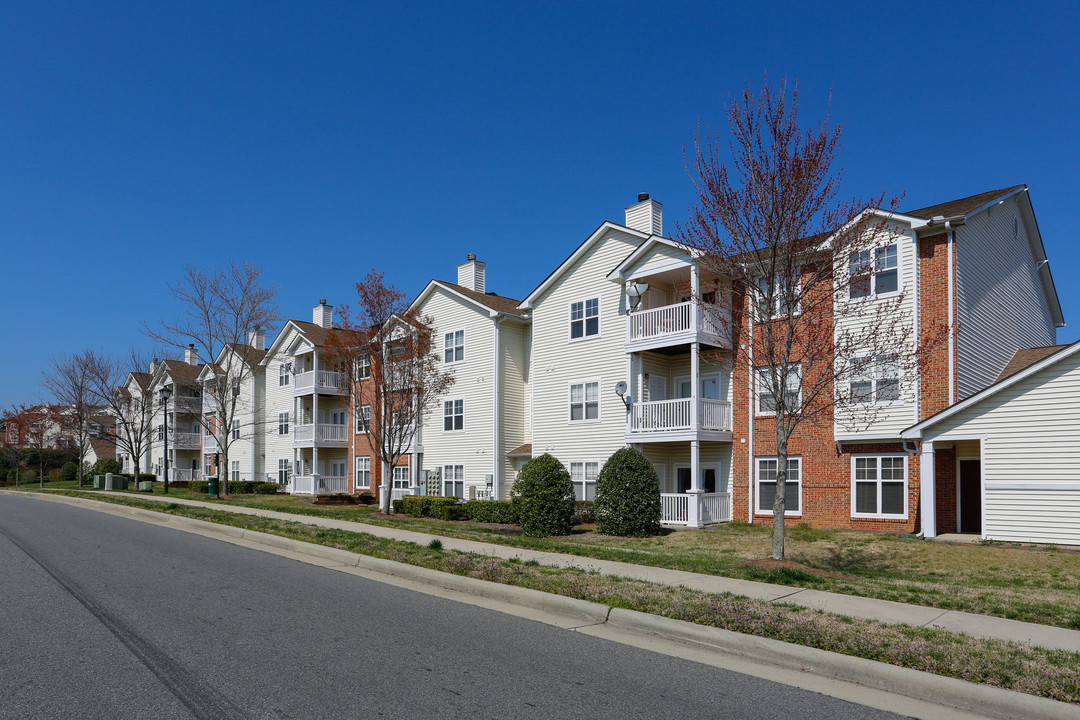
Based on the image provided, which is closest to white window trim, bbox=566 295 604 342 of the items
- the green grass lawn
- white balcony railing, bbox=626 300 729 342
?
white balcony railing, bbox=626 300 729 342

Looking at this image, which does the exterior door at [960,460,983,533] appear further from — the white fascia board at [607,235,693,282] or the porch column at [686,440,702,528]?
the white fascia board at [607,235,693,282]

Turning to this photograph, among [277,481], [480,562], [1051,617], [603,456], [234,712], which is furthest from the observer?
[277,481]

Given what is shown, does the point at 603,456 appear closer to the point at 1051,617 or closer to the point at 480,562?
the point at 480,562

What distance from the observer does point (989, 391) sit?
1752 centimetres

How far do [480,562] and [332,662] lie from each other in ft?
18.8

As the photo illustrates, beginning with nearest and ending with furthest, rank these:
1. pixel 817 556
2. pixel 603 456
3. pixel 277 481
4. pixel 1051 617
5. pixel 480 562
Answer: pixel 1051 617 → pixel 480 562 → pixel 817 556 → pixel 603 456 → pixel 277 481

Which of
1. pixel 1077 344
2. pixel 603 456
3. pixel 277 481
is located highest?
Answer: pixel 1077 344

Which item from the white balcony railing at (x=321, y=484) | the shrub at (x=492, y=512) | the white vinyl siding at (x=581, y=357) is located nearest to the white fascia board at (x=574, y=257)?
the white vinyl siding at (x=581, y=357)

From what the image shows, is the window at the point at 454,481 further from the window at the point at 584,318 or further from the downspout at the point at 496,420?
the window at the point at 584,318

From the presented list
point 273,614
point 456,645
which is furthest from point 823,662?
point 273,614

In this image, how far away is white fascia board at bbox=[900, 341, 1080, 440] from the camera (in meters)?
16.7

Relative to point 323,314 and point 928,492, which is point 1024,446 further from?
point 323,314

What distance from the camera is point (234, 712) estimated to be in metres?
5.58

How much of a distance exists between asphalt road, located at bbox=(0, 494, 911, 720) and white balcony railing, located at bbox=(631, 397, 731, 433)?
13715 mm
